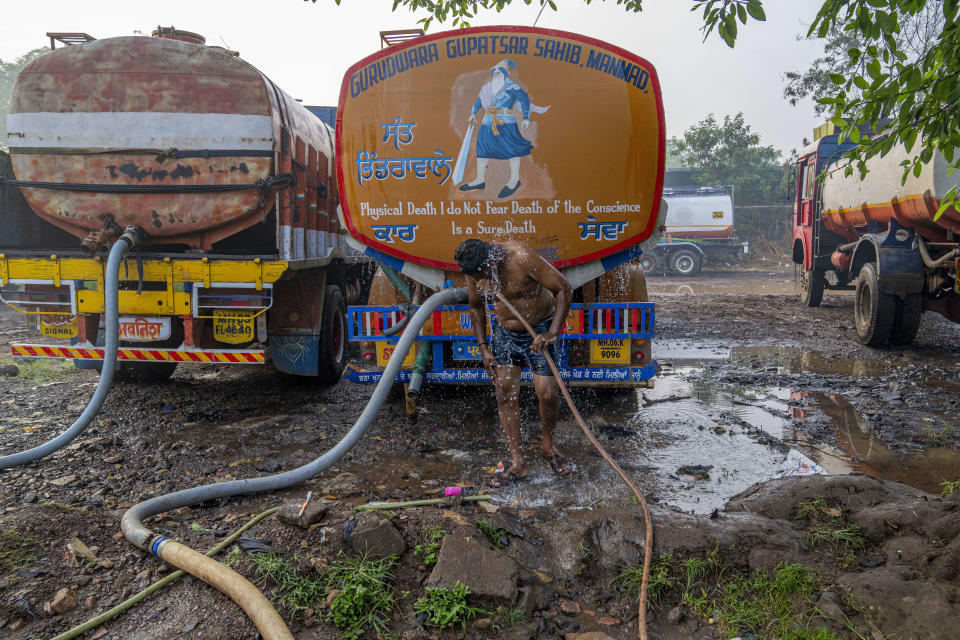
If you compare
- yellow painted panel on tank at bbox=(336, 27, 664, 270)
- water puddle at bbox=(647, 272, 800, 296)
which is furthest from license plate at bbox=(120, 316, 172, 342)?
water puddle at bbox=(647, 272, 800, 296)

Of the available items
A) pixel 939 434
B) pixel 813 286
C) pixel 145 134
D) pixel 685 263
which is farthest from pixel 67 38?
pixel 685 263

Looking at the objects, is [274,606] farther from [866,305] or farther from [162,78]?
[866,305]

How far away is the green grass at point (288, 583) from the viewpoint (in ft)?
8.01

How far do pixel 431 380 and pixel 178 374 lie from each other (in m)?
3.49

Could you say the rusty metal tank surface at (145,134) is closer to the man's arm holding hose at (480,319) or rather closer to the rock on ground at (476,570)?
the man's arm holding hose at (480,319)

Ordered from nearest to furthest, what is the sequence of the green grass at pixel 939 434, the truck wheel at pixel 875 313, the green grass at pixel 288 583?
the green grass at pixel 288 583, the green grass at pixel 939 434, the truck wheel at pixel 875 313

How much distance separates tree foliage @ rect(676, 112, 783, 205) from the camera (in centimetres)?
2688

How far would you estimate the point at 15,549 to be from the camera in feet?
9.00

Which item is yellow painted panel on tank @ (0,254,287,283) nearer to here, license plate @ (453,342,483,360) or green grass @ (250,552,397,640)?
license plate @ (453,342,483,360)

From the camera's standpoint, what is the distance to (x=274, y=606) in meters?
2.41

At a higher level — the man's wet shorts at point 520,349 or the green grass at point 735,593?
the man's wet shorts at point 520,349

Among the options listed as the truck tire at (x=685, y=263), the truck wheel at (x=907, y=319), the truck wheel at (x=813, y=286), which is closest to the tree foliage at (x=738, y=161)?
the truck tire at (x=685, y=263)

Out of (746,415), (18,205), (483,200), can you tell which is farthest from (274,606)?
(18,205)

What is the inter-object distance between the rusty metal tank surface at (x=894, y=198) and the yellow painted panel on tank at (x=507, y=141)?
1959mm
